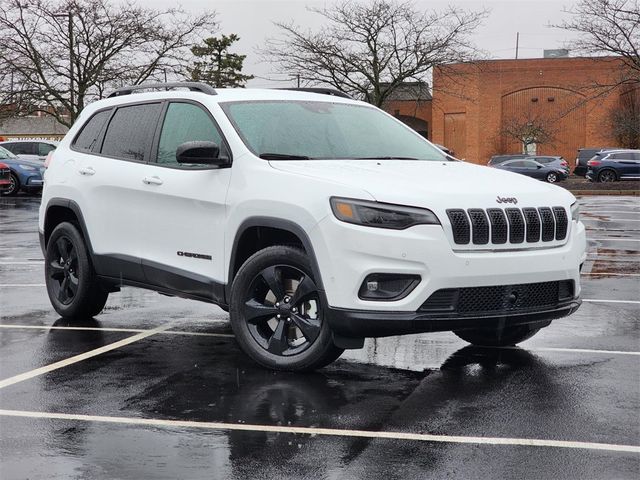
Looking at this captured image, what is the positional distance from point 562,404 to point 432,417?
2.73 ft

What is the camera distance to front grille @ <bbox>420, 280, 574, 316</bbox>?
224 inches

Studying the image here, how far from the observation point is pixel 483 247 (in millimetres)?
5734

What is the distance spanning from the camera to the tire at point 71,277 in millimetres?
8094

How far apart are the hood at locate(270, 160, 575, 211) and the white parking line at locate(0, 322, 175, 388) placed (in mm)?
1994

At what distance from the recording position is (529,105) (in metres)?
65.1

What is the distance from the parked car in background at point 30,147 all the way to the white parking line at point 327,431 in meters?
29.7

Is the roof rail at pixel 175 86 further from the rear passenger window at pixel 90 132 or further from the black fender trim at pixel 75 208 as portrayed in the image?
the black fender trim at pixel 75 208

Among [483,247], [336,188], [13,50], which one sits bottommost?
[483,247]

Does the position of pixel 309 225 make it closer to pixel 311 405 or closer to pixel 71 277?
pixel 311 405

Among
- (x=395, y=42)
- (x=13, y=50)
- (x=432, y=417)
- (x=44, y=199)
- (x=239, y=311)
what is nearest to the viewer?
(x=432, y=417)

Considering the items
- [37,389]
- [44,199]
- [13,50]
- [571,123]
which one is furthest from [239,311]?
[571,123]

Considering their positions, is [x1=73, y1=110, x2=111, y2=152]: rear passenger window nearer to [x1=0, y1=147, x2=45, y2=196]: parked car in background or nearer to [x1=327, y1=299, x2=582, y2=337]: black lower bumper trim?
[x1=327, y1=299, x2=582, y2=337]: black lower bumper trim

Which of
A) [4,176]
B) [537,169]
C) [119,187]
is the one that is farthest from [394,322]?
[537,169]

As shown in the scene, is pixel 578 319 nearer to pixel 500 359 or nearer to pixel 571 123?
pixel 500 359
